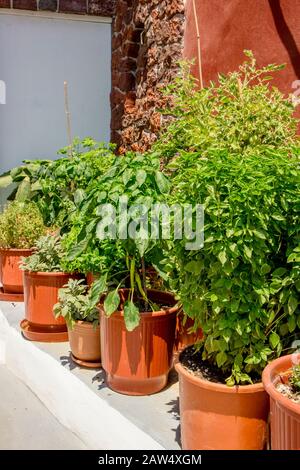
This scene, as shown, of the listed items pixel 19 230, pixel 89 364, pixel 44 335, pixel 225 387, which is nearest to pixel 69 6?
pixel 19 230

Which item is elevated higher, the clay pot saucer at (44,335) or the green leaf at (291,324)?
the green leaf at (291,324)

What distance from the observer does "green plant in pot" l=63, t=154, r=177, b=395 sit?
2.63 metres

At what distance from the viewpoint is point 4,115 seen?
268 inches

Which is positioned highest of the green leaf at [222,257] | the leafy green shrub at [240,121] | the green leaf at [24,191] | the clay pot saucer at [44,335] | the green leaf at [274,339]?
the leafy green shrub at [240,121]

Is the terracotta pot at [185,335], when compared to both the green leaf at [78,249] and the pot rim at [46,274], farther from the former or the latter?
the pot rim at [46,274]

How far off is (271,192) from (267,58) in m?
1.75

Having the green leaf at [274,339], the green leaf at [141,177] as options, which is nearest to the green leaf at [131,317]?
the green leaf at [141,177]

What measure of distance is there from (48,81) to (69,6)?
1038 mm

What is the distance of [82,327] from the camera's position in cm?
327

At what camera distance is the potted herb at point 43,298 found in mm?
3717

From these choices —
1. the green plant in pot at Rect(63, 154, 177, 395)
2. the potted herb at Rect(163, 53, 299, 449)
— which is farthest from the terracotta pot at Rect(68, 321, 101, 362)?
the potted herb at Rect(163, 53, 299, 449)

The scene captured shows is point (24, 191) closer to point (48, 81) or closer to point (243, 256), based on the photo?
point (48, 81)

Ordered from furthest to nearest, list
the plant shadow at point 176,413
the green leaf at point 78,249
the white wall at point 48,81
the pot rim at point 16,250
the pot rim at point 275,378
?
the white wall at point 48,81 → the pot rim at point 16,250 → the green leaf at point 78,249 → the plant shadow at point 176,413 → the pot rim at point 275,378

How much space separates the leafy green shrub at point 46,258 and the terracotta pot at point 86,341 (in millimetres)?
666
